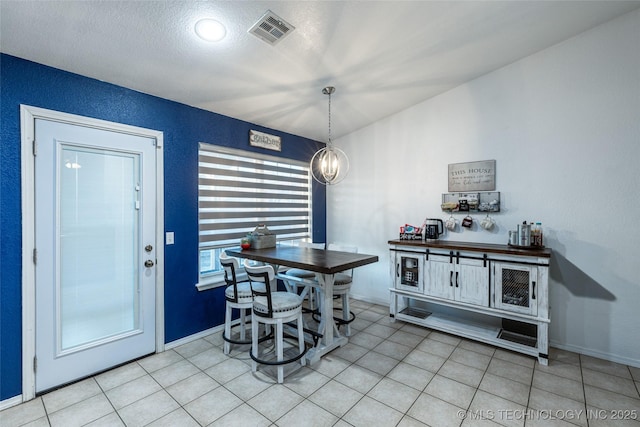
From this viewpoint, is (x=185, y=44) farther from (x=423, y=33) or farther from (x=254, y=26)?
(x=423, y=33)

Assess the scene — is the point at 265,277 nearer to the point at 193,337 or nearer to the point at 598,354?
the point at 193,337

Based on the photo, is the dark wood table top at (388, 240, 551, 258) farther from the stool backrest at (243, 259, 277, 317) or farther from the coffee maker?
the stool backrest at (243, 259, 277, 317)

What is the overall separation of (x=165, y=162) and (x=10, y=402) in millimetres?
2211

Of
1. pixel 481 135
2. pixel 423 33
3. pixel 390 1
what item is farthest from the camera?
pixel 481 135

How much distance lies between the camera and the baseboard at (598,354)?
2.61 m

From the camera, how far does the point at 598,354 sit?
2752 mm

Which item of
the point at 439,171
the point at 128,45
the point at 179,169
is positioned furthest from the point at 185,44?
the point at 439,171

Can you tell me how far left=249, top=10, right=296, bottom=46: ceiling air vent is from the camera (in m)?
2.01

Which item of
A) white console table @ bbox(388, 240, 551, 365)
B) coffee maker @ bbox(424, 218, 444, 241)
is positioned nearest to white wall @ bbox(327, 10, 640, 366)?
coffee maker @ bbox(424, 218, 444, 241)

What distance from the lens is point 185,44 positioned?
2.16m

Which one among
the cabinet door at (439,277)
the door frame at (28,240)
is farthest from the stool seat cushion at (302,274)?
the door frame at (28,240)

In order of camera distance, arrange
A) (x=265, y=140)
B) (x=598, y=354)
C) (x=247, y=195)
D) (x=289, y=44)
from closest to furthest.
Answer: (x=289, y=44)
(x=598, y=354)
(x=247, y=195)
(x=265, y=140)

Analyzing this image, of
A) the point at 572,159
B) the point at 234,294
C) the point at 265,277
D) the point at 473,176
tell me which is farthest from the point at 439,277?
the point at 234,294

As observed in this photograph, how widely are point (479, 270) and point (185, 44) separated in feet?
11.3
